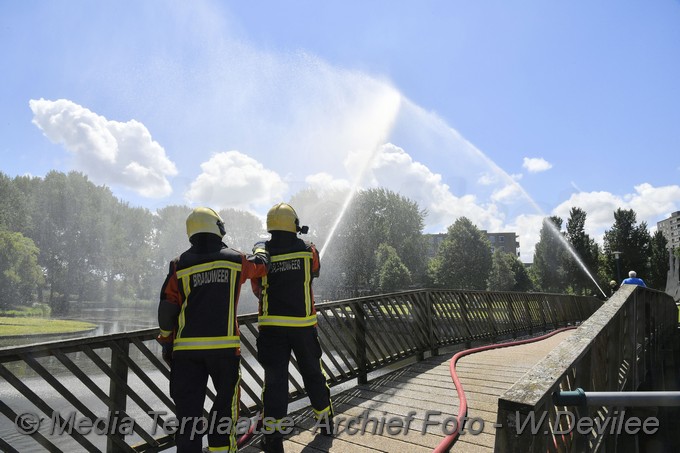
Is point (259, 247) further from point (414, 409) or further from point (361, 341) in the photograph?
point (361, 341)

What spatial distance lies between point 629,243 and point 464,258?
1740 cm

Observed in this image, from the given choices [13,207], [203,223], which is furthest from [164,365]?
[13,207]

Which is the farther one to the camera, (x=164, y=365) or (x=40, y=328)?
(x=40, y=328)

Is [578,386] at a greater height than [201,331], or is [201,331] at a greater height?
[201,331]

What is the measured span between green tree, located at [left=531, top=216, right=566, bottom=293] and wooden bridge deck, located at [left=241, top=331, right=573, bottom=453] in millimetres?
48175

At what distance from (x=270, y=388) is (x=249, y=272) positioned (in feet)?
3.57

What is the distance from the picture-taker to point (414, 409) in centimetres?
447

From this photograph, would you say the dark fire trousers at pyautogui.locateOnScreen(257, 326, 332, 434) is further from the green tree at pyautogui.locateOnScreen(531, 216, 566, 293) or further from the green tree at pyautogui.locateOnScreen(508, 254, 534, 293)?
the green tree at pyautogui.locateOnScreen(508, 254, 534, 293)

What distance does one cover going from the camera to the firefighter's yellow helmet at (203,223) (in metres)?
3.07

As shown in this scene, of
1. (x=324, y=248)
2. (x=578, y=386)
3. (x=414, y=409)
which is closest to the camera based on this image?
(x=578, y=386)

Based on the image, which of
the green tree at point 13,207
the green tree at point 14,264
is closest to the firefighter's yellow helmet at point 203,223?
the green tree at point 14,264

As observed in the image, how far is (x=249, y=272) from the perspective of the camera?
126 inches

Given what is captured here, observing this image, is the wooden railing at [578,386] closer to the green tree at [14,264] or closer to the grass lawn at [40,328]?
the grass lawn at [40,328]

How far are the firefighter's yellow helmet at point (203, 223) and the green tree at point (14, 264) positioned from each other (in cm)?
4622
